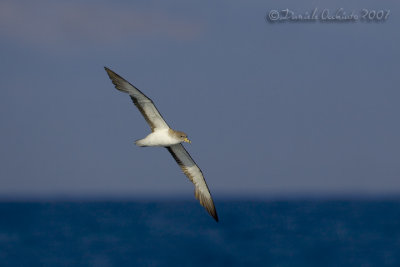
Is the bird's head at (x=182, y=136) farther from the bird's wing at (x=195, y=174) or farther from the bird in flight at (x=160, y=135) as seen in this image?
the bird's wing at (x=195, y=174)

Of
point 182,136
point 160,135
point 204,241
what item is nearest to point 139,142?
point 160,135

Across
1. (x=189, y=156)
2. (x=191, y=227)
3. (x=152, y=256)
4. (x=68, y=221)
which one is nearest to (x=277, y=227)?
(x=191, y=227)

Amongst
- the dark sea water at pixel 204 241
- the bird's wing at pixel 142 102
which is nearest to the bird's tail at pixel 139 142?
the bird's wing at pixel 142 102

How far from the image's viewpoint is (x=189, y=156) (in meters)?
29.3

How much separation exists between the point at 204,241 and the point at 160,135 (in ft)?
271

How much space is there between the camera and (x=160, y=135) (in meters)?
27.3

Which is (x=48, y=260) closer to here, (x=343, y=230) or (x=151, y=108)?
(x=343, y=230)

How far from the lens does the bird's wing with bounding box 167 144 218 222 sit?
1155 inches

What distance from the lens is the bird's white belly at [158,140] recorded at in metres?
26.7

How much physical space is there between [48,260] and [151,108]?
247ft

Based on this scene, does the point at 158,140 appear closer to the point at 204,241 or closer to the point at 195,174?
the point at 195,174

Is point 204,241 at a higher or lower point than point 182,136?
lower

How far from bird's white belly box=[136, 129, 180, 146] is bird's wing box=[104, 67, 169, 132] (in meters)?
0.30

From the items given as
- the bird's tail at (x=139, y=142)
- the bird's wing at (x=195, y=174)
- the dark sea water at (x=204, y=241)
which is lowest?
the dark sea water at (x=204, y=241)
